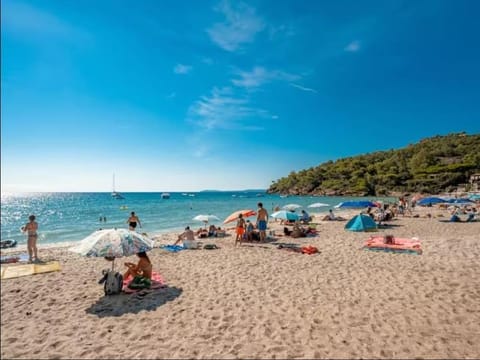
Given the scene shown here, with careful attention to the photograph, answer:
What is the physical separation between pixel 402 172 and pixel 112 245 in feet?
282

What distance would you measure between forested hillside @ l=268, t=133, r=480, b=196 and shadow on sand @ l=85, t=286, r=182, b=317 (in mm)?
73398

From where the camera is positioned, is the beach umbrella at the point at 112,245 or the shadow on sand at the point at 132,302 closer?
the shadow on sand at the point at 132,302

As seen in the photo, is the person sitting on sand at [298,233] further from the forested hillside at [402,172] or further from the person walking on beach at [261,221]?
the forested hillside at [402,172]

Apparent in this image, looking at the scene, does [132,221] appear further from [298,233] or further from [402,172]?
[402,172]

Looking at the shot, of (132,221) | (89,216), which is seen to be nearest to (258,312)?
(132,221)

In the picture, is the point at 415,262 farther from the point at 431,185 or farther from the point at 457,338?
the point at 431,185

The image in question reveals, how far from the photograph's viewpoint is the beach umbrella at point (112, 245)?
554cm

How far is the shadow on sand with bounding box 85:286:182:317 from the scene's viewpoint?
5413 millimetres

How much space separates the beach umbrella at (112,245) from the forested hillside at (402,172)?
74.1m

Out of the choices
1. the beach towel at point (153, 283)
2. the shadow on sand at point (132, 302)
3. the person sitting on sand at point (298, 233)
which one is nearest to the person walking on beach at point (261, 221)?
the person sitting on sand at point (298, 233)

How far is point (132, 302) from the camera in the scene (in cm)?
594

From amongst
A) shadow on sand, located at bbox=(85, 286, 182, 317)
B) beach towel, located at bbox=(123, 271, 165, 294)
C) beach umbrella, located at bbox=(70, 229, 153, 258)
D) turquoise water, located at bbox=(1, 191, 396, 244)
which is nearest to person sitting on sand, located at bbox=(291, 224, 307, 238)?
turquoise water, located at bbox=(1, 191, 396, 244)

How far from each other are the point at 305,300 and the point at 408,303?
217 centimetres

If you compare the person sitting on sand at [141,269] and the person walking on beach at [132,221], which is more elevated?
the person walking on beach at [132,221]
